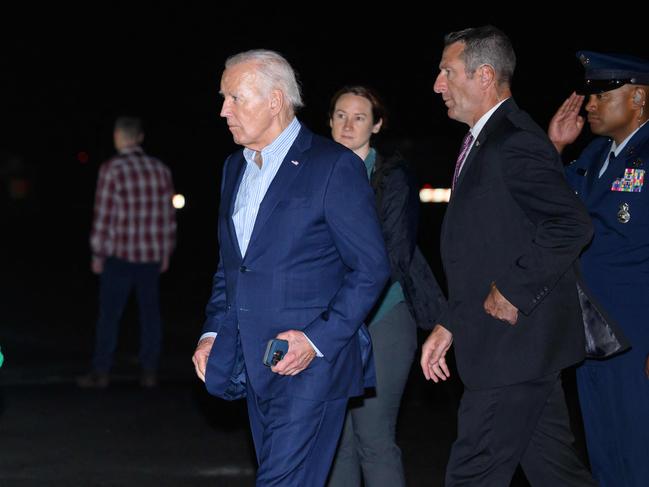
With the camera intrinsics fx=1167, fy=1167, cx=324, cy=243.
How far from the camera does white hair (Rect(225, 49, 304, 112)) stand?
4.20 meters

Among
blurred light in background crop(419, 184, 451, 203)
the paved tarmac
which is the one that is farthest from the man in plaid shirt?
blurred light in background crop(419, 184, 451, 203)

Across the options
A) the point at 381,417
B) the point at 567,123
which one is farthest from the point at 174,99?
the point at 381,417

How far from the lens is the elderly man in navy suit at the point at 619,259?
492 cm

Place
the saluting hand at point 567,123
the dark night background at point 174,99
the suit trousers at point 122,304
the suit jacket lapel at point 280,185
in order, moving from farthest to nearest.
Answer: the dark night background at point 174,99 → the suit trousers at point 122,304 → the saluting hand at point 567,123 → the suit jacket lapel at point 280,185

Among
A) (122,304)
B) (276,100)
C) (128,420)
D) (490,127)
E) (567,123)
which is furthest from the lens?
(122,304)

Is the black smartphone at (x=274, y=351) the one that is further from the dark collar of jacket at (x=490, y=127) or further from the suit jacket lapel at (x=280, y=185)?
the dark collar of jacket at (x=490, y=127)

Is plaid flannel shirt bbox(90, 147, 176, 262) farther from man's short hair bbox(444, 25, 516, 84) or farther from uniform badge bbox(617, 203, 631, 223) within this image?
man's short hair bbox(444, 25, 516, 84)

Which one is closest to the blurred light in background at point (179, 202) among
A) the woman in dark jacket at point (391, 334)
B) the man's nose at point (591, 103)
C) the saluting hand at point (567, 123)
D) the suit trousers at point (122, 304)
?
the suit trousers at point (122, 304)

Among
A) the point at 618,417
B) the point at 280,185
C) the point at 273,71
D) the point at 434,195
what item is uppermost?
the point at 273,71

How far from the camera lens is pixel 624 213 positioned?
4.92m

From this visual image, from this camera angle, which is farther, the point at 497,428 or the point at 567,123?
the point at 567,123

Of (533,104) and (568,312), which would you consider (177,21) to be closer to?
(533,104)

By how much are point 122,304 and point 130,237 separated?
0.62 meters

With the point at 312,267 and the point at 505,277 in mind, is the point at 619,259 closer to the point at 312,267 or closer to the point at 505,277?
the point at 505,277
